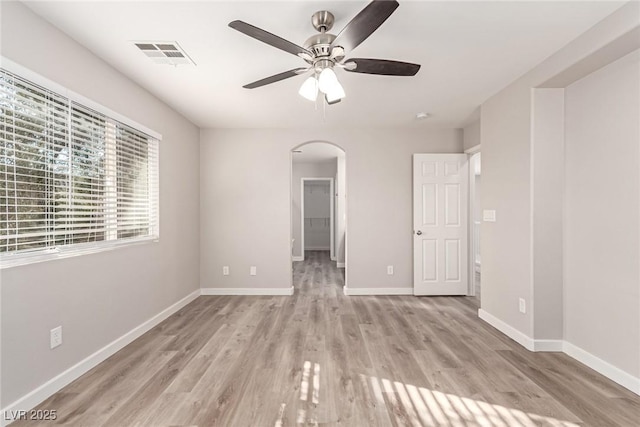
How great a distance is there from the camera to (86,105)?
230cm

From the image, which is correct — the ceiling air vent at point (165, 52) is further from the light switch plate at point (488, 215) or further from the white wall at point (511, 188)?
the light switch plate at point (488, 215)

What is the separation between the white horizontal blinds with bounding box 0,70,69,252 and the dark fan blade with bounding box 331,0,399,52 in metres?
1.88

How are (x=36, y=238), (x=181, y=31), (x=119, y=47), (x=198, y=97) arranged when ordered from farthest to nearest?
(x=198, y=97) < (x=119, y=47) < (x=181, y=31) < (x=36, y=238)

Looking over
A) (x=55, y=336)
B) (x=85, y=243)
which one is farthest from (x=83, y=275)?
(x=55, y=336)

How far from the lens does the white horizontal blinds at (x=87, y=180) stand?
2.20m

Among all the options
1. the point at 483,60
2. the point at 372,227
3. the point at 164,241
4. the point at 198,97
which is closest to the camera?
the point at 483,60

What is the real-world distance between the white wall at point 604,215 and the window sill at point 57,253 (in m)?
3.87

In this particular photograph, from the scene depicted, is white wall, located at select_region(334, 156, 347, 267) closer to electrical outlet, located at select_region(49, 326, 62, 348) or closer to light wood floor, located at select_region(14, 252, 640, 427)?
light wood floor, located at select_region(14, 252, 640, 427)

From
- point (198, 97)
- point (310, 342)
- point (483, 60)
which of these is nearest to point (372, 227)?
point (310, 342)

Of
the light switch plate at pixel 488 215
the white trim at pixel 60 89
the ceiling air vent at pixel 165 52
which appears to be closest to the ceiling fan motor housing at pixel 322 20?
the ceiling air vent at pixel 165 52

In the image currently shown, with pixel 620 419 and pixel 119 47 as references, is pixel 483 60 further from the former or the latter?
pixel 119 47

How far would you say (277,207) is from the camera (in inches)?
176

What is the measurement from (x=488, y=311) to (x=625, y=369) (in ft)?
4.17

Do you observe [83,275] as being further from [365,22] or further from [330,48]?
[365,22]
